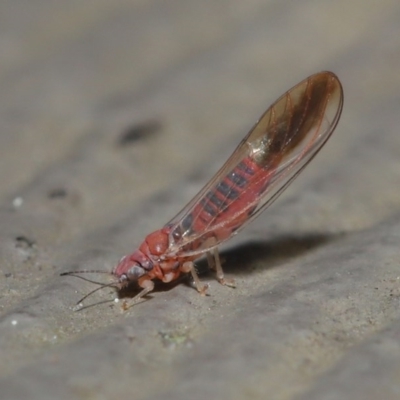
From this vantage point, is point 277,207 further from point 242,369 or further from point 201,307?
point 242,369

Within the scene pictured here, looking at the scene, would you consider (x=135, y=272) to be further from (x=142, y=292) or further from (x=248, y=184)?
(x=248, y=184)

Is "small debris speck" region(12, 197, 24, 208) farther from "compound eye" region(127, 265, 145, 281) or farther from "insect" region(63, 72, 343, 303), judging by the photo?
"compound eye" region(127, 265, 145, 281)

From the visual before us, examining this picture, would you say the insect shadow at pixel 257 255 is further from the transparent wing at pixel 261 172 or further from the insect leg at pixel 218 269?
the transparent wing at pixel 261 172

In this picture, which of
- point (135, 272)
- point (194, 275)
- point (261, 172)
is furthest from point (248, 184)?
point (135, 272)

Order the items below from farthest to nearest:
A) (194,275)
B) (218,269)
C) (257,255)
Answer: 1. (257,255)
2. (218,269)
3. (194,275)

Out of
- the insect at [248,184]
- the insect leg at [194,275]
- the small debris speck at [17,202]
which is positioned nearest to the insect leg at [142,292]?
the insect at [248,184]

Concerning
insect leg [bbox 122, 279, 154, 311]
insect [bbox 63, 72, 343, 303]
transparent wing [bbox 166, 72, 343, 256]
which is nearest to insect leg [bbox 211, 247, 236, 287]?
insect [bbox 63, 72, 343, 303]
